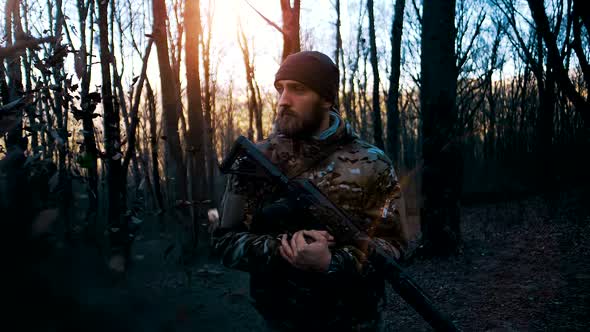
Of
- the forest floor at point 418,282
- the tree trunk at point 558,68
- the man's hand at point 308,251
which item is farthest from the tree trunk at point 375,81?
the man's hand at point 308,251

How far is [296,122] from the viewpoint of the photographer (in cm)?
208

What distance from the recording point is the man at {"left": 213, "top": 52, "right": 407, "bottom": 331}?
6.60 feet

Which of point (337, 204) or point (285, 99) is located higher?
point (285, 99)

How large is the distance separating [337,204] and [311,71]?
655 millimetres

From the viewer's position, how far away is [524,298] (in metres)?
5.31

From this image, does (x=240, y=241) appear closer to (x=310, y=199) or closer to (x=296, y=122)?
(x=310, y=199)

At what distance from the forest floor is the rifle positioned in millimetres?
650

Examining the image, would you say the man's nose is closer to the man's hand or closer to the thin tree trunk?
the man's hand

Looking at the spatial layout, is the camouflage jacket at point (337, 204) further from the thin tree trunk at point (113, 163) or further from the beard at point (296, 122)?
the thin tree trunk at point (113, 163)

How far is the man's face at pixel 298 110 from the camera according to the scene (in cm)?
208

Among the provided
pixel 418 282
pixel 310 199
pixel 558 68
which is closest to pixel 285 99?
pixel 310 199

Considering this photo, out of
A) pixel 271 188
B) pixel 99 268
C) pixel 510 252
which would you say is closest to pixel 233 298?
pixel 271 188

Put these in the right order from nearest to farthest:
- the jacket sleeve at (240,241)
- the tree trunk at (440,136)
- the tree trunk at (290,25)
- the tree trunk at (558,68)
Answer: the jacket sleeve at (240,241), the tree trunk at (558,68), the tree trunk at (290,25), the tree trunk at (440,136)

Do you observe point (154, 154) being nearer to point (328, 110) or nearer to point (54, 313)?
point (328, 110)
